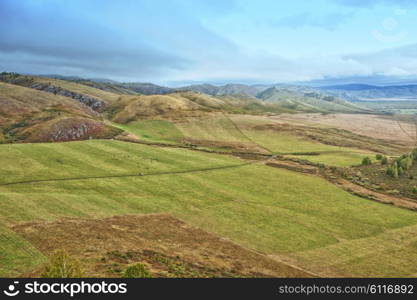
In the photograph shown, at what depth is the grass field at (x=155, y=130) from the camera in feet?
461

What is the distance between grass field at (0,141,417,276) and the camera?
48219 millimetres

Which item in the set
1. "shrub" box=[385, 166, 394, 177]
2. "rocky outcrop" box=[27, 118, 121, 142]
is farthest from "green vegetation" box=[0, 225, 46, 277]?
"shrub" box=[385, 166, 394, 177]

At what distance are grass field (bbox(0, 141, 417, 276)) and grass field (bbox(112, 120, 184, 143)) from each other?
4270cm

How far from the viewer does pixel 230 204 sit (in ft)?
217

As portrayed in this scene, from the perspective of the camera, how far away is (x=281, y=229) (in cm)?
5531

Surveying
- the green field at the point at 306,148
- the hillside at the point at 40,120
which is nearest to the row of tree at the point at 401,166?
the green field at the point at 306,148

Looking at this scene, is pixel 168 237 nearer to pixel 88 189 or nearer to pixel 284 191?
pixel 88 189

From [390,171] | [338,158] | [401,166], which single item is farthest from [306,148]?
[390,171]

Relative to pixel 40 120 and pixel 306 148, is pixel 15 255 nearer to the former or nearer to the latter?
pixel 306 148

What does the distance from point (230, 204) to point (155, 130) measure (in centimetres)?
9865

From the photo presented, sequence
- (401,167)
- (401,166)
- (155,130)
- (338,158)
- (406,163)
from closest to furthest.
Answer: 1. (401,167)
2. (401,166)
3. (406,163)
4. (338,158)
5. (155,130)

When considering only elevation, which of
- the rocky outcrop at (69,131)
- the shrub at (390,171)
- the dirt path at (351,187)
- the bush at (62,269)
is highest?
the rocky outcrop at (69,131)

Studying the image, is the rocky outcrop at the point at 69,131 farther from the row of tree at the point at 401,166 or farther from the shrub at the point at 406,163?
the shrub at the point at 406,163

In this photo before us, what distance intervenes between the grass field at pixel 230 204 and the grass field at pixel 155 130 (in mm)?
42696
